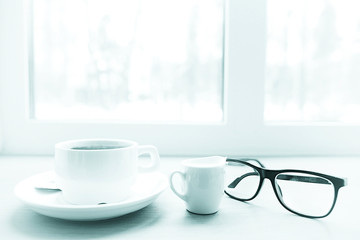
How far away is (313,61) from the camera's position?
94 cm

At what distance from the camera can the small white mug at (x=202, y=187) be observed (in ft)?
1.46

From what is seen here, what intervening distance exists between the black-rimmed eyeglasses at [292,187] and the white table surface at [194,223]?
0.02 metres

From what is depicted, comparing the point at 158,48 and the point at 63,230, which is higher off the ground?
the point at 158,48

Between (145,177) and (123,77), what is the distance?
1.43ft

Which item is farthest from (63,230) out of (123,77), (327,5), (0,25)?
(327,5)

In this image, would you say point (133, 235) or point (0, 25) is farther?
point (0, 25)

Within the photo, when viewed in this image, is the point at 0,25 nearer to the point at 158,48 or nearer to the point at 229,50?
the point at 158,48

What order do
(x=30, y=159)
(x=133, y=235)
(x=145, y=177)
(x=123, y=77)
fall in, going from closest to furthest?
(x=133, y=235) → (x=145, y=177) → (x=30, y=159) → (x=123, y=77)

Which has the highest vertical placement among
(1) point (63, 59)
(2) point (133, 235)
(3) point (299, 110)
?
(1) point (63, 59)

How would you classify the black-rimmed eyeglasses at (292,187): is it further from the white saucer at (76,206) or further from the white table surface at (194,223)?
the white saucer at (76,206)

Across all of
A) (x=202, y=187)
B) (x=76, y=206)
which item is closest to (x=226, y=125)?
(x=202, y=187)

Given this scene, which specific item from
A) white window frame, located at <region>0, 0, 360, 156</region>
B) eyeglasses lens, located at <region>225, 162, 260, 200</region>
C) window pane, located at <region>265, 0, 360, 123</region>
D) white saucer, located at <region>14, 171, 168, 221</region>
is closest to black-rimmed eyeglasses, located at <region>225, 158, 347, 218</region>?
eyeglasses lens, located at <region>225, 162, 260, 200</region>

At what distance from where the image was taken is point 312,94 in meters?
0.96

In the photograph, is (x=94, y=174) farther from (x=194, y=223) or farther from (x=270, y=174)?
(x=270, y=174)
